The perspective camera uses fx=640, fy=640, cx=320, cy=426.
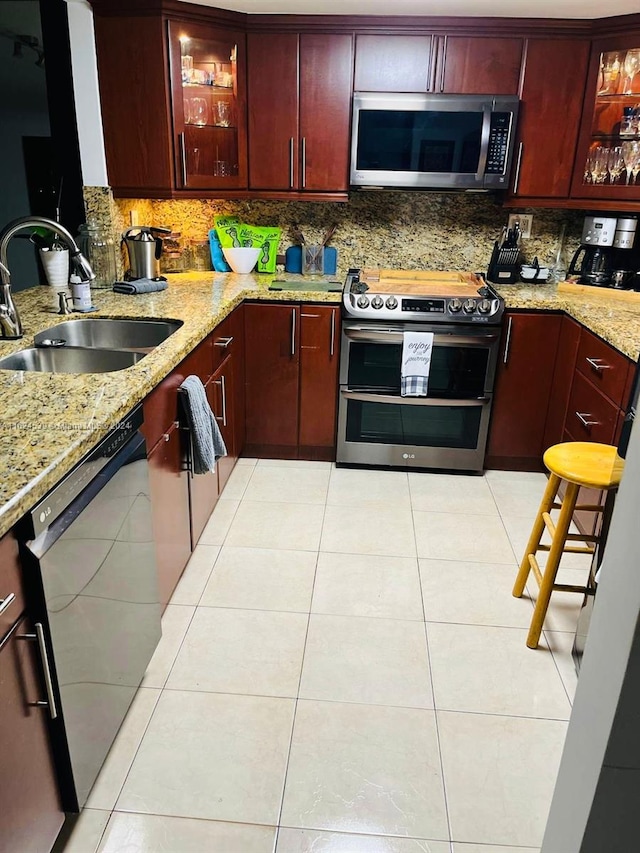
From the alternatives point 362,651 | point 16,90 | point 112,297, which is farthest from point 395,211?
point 362,651

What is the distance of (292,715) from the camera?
1.86 metres

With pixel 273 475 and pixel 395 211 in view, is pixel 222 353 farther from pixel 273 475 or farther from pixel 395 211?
pixel 395 211

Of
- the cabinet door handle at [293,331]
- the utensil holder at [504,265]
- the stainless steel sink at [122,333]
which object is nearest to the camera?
the stainless steel sink at [122,333]

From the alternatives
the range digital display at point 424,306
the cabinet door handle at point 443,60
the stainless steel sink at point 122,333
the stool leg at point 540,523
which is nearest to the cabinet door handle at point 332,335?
the range digital display at point 424,306

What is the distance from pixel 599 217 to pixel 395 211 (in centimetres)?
108

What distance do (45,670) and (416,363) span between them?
91.6 inches

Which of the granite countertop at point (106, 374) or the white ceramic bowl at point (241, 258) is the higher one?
the white ceramic bowl at point (241, 258)

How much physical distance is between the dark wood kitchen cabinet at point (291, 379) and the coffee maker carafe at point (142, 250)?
512 mm

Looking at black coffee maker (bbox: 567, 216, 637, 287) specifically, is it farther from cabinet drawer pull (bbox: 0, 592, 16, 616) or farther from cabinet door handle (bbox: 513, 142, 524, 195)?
cabinet drawer pull (bbox: 0, 592, 16, 616)

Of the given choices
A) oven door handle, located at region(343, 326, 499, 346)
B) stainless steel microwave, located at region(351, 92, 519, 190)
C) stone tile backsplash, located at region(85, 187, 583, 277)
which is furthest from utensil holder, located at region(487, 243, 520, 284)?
oven door handle, located at region(343, 326, 499, 346)

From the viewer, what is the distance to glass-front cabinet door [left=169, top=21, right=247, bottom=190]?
2.99 m

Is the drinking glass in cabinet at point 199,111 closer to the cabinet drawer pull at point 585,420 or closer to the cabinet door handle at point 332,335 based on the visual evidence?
the cabinet door handle at point 332,335

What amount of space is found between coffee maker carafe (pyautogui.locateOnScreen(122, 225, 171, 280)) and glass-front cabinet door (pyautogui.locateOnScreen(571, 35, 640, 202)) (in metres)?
2.10

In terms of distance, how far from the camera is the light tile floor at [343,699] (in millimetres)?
1547
